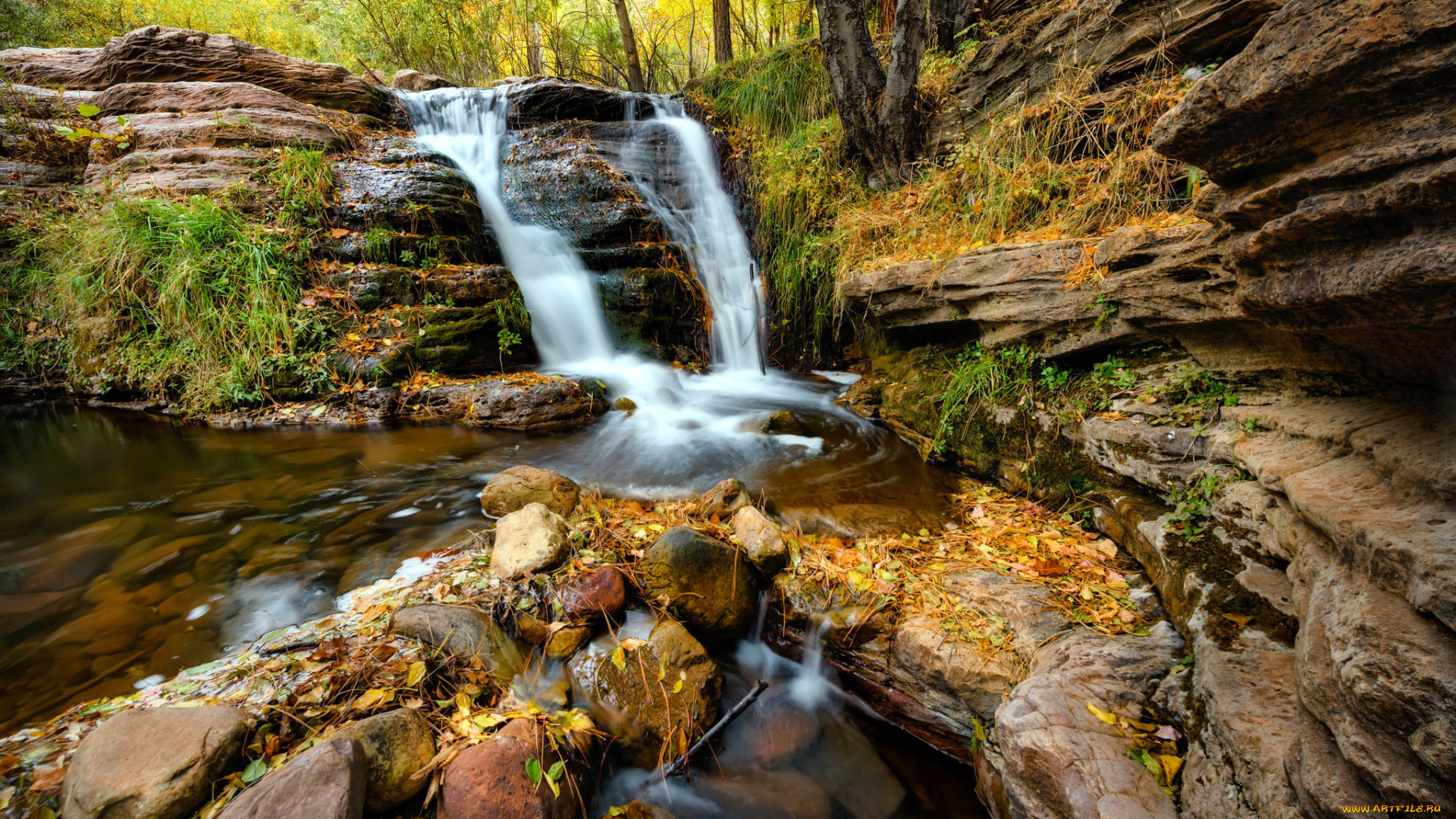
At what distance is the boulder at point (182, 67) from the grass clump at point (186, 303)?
3.76 m

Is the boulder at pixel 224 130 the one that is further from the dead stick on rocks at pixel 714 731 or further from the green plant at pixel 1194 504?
the green plant at pixel 1194 504

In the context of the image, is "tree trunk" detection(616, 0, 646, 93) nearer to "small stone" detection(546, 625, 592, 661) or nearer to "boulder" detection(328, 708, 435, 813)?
"small stone" detection(546, 625, 592, 661)

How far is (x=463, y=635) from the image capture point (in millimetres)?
2191

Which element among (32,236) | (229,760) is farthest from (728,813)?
(32,236)

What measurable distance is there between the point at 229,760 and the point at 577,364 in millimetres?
5344

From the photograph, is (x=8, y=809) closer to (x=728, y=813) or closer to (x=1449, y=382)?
(x=728, y=813)

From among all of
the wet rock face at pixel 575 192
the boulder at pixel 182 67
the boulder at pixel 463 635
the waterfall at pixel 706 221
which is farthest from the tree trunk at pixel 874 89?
the boulder at pixel 182 67

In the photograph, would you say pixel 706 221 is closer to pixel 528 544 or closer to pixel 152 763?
pixel 528 544

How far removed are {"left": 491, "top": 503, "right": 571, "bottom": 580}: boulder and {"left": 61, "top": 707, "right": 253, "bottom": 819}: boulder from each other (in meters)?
1.07

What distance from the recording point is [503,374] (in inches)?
233

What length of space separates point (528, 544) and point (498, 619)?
0.40 metres

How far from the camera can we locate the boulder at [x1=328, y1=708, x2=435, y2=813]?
1634 millimetres

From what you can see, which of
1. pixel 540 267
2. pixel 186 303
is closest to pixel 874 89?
pixel 540 267

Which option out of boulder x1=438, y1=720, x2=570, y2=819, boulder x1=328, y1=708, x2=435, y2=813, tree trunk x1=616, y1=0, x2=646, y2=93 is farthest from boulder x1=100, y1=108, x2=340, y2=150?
boulder x1=438, y1=720, x2=570, y2=819
